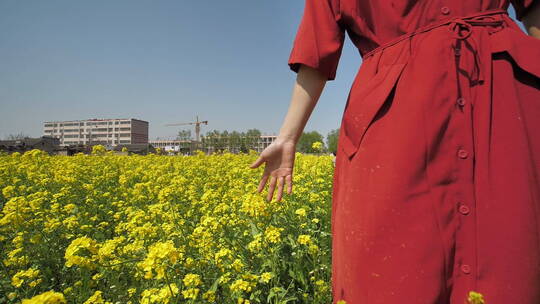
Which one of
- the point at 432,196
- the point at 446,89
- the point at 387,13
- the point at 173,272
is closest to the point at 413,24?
the point at 387,13

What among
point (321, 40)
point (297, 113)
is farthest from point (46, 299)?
point (321, 40)

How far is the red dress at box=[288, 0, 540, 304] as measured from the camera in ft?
2.35

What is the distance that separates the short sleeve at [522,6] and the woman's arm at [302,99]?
0.62 m

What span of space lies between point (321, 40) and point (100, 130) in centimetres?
15067

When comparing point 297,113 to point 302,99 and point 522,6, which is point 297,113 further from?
point 522,6

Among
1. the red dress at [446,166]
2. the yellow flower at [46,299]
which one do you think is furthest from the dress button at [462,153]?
the yellow flower at [46,299]

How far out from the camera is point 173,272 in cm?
191

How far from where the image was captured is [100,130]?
134 meters

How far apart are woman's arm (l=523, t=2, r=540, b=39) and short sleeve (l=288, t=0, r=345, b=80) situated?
1.82 feet

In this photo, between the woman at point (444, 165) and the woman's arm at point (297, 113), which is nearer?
the woman at point (444, 165)

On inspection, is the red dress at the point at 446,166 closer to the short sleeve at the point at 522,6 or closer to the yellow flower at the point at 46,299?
the short sleeve at the point at 522,6

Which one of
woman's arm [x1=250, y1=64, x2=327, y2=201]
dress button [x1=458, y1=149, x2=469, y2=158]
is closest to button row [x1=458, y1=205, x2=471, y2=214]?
dress button [x1=458, y1=149, x2=469, y2=158]

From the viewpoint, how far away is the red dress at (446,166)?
718 millimetres

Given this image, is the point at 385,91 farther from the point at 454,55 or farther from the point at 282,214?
the point at 282,214
